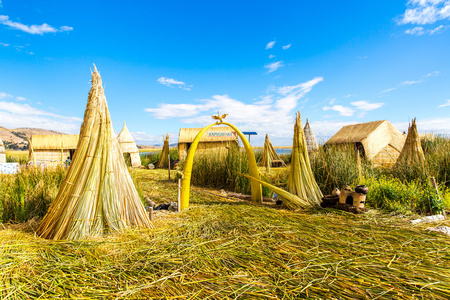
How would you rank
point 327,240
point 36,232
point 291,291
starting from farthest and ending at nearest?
1. point 36,232
2. point 327,240
3. point 291,291

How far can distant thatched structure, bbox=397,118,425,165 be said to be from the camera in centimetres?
608

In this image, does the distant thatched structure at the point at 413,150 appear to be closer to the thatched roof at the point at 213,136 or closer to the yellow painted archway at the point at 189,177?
the yellow painted archway at the point at 189,177

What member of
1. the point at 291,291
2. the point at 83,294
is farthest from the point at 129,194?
the point at 291,291

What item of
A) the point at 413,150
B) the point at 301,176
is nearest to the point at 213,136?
the point at 413,150

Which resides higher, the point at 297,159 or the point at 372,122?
the point at 372,122

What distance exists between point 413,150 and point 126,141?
14.6 meters

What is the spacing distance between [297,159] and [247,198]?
151 centimetres

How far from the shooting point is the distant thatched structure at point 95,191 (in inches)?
110

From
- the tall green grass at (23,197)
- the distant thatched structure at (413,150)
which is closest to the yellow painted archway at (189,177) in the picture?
the tall green grass at (23,197)

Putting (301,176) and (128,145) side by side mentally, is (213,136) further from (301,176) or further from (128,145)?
(301,176)

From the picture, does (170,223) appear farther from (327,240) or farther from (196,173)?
(196,173)

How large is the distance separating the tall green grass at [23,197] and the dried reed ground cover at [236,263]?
0.77 meters

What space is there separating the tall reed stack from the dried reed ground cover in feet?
4.77

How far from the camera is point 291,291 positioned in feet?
5.80
